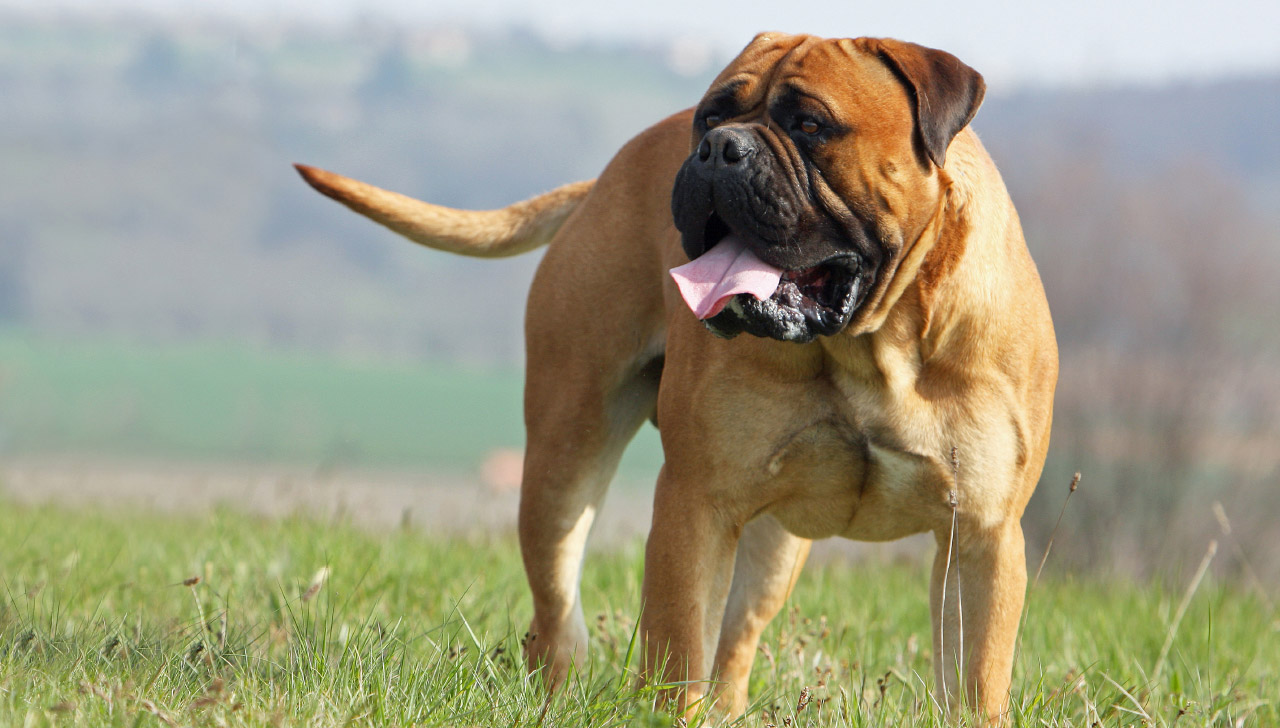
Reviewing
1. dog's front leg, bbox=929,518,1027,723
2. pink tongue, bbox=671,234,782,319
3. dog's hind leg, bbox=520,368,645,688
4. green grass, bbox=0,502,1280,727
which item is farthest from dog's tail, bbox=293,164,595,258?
dog's front leg, bbox=929,518,1027,723

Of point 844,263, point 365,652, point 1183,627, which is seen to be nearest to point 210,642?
point 365,652

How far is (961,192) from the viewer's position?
3.04 meters

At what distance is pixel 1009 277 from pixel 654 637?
136cm

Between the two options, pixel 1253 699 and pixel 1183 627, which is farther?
pixel 1183 627

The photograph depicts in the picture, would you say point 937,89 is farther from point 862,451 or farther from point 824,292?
point 862,451

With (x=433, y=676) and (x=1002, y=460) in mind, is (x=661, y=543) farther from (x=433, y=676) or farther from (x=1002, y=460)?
(x=1002, y=460)

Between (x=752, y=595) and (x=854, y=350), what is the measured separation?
1245 mm

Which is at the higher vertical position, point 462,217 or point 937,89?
point 937,89

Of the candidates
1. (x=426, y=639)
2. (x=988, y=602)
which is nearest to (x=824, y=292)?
(x=988, y=602)

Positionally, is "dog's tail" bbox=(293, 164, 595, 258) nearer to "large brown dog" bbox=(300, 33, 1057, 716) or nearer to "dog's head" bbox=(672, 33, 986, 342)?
"large brown dog" bbox=(300, 33, 1057, 716)

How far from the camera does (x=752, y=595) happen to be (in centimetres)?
402

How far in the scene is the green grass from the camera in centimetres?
263

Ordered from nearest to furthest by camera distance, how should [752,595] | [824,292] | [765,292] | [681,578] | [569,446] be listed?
[765,292] < [824,292] < [681,578] < [569,446] < [752,595]

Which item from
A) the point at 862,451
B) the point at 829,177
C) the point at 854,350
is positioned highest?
the point at 829,177
